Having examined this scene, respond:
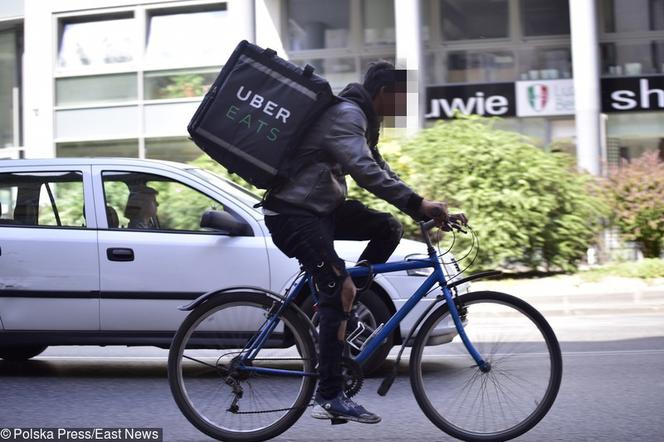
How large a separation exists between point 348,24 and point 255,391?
18.2m

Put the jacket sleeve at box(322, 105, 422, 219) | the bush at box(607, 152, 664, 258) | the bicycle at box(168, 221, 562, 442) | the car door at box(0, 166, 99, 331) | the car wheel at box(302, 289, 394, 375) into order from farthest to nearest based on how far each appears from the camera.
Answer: the bush at box(607, 152, 664, 258), the car door at box(0, 166, 99, 331), the car wheel at box(302, 289, 394, 375), the bicycle at box(168, 221, 562, 442), the jacket sleeve at box(322, 105, 422, 219)

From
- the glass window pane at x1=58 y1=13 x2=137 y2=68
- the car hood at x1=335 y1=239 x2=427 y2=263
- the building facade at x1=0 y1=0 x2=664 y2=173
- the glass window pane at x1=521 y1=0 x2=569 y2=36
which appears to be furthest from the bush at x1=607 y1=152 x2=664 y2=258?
the glass window pane at x1=58 y1=13 x2=137 y2=68

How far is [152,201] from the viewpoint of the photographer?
6.93 metres

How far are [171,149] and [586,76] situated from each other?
9.17 meters

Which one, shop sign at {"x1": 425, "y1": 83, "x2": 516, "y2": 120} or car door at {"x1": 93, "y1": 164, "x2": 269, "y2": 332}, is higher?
shop sign at {"x1": 425, "y1": 83, "x2": 516, "y2": 120}

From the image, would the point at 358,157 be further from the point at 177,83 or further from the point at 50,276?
the point at 177,83

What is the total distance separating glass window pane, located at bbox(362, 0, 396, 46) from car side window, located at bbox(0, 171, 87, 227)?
1548cm

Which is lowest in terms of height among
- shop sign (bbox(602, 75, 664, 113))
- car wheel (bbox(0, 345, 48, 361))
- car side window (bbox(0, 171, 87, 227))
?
car wheel (bbox(0, 345, 48, 361))

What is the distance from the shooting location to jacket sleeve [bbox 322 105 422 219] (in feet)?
14.0

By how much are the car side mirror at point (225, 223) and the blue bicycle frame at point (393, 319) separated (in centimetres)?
191

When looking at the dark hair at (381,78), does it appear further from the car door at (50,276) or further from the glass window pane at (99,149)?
the glass window pane at (99,149)

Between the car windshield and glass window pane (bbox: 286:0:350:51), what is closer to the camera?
the car windshield

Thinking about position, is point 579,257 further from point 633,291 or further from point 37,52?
point 37,52

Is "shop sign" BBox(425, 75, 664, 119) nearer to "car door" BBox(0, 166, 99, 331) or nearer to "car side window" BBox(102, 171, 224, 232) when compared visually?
"car side window" BBox(102, 171, 224, 232)
